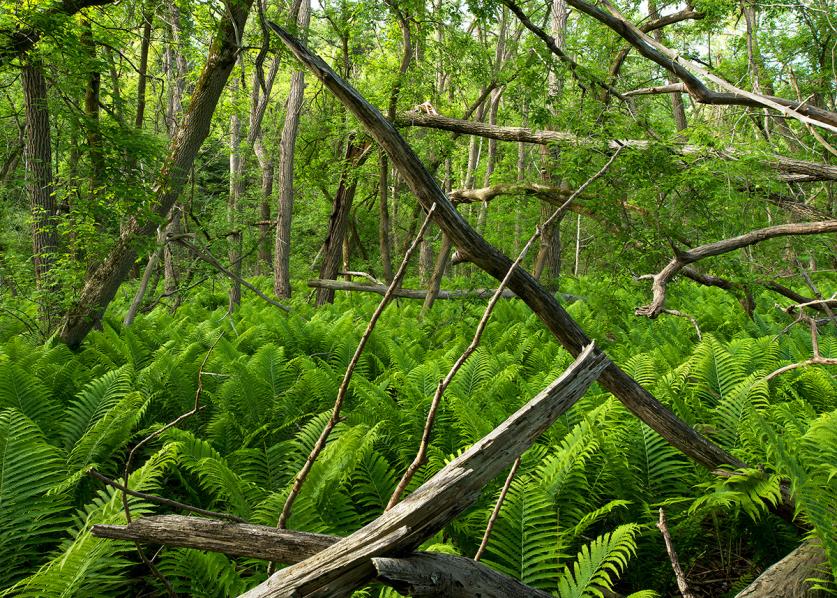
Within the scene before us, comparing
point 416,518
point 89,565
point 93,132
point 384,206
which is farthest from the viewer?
point 384,206

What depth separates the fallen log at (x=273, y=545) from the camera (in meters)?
1.36

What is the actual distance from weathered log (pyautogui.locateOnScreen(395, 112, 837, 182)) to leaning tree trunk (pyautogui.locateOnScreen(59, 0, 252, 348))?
2482mm

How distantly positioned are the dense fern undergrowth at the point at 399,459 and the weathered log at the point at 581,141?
148cm

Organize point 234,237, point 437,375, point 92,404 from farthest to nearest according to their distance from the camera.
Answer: point 234,237 → point 437,375 → point 92,404

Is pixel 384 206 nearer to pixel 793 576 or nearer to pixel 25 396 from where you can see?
pixel 25 396

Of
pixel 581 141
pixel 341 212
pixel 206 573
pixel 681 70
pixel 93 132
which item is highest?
pixel 681 70

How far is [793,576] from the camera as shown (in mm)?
2389

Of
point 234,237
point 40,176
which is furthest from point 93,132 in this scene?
point 234,237

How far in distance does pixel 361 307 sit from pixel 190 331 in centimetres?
300

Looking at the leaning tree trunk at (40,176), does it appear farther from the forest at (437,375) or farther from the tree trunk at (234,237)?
the tree trunk at (234,237)

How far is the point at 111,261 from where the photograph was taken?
5.50m

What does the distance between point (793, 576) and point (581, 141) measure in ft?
13.1

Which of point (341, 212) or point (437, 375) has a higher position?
point (341, 212)

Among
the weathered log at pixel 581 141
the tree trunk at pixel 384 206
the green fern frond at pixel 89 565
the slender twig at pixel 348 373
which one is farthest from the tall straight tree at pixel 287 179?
the slender twig at pixel 348 373
